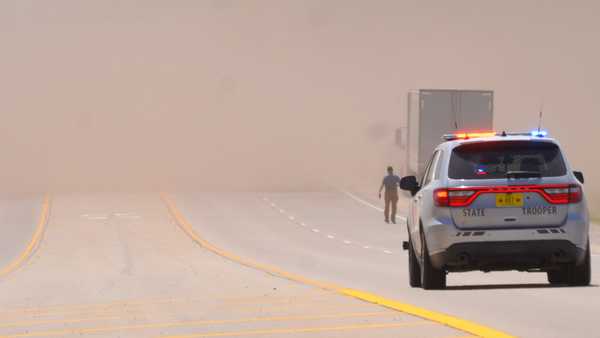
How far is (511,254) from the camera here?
1252 centimetres

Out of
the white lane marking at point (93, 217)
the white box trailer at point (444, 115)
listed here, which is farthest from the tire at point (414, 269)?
the white lane marking at point (93, 217)

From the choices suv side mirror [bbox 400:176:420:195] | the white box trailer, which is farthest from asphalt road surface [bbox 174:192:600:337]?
the white box trailer

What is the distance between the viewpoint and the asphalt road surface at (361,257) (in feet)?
34.6

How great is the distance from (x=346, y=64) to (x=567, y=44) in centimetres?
1827

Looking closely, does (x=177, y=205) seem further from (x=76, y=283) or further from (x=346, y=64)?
(x=346, y=64)

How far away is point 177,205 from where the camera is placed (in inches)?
1927

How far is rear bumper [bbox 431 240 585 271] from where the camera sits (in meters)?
12.5

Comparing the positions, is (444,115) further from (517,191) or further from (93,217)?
(517,191)

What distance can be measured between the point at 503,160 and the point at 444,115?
2986 centimetres

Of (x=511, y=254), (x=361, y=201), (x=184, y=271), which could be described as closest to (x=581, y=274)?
(x=511, y=254)

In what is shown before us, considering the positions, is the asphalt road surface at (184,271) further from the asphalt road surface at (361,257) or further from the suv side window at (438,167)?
the suv side window at (438,167)

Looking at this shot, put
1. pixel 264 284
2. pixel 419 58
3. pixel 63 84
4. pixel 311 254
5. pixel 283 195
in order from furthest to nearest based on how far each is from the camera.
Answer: pixel 419 58 → pixel 63 84 → pixel 283 195 → pixel 311 254 → pixel 264 284

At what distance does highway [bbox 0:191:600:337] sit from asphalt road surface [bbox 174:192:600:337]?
0.11 feet

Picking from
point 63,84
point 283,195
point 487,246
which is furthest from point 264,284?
point 63,84
